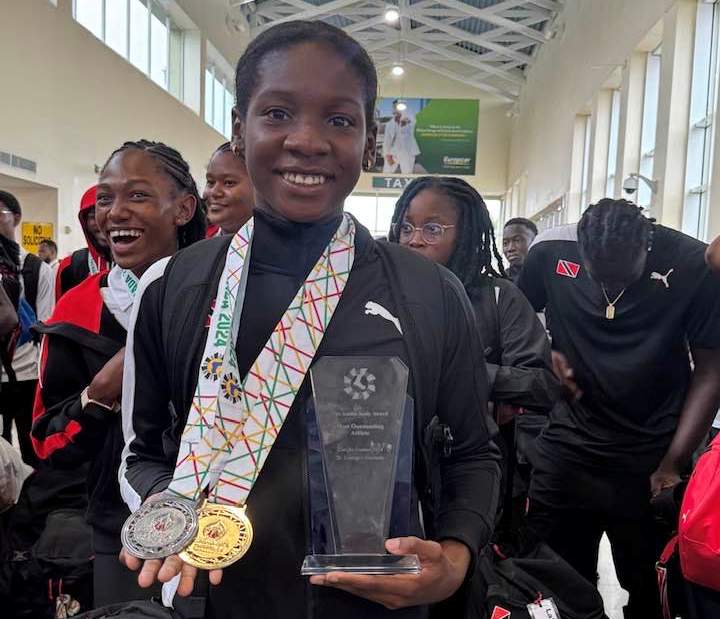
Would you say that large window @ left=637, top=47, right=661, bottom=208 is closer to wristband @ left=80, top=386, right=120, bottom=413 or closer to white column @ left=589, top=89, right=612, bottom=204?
white column @ left=589, top=89, right=612, bottom=204

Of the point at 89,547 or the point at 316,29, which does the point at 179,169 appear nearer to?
the point at 316,29

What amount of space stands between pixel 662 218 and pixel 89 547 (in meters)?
5.40

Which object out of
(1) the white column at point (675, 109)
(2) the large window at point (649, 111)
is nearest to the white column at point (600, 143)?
(2) the large window at point (649, 111)

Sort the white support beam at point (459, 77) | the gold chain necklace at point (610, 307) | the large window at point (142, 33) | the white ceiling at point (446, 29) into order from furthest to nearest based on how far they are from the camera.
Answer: the white support beam at point (459, 77), the white ceiling at point (446, 29), the large window at point (142, 33), the gold chain necklace at point (610, 307)

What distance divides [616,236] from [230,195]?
131cm

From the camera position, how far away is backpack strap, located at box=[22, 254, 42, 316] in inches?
140

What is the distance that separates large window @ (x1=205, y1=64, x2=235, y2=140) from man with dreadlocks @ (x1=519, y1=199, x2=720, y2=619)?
12785 millimetres

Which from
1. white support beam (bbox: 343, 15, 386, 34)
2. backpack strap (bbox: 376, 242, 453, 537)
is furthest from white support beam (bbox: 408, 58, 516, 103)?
backpack strap (bbox: 376, 242, 453, 537)

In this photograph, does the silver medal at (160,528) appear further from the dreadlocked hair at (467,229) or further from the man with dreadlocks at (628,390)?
the man with dreadlocks at (628,390)

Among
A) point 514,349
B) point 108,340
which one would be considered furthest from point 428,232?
point 108,340

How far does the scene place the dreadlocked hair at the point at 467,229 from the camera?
1.96 m

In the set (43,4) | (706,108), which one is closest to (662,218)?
(706,108)

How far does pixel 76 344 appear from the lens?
4.90 feet

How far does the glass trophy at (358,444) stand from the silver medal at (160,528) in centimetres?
17
